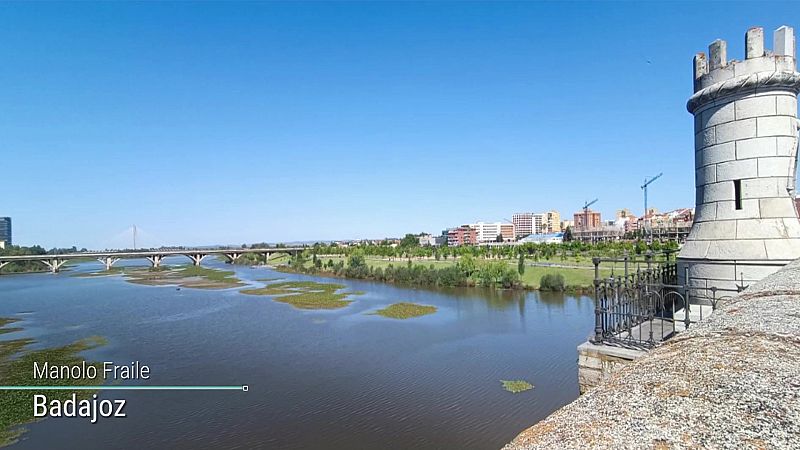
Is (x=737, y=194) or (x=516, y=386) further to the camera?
(x=516, y=386)

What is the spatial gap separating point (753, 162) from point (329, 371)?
1670cm

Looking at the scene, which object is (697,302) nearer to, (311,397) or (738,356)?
(738,356)

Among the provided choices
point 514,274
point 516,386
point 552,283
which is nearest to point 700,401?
point 516,386

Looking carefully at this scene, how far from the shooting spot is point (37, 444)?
1241 cm

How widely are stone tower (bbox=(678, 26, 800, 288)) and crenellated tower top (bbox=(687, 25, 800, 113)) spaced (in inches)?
0.6

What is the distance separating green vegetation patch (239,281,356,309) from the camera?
126 ft

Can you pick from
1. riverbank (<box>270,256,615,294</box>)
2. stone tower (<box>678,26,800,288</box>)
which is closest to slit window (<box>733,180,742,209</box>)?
stone tower (<box>678,26,800,288</box>)

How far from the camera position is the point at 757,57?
7.95 m

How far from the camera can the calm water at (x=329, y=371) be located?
13.2m

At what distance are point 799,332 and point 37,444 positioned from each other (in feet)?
57.8

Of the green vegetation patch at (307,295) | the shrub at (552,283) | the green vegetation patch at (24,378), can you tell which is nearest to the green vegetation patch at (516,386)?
the green vegetation patch at (24,378)

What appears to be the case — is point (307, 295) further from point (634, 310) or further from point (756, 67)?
point (756, 67)

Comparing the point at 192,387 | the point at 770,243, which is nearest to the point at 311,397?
the point at 192,387

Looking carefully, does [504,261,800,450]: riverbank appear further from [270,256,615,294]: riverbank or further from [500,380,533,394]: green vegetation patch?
[270,256,615,294]: riverbank
